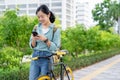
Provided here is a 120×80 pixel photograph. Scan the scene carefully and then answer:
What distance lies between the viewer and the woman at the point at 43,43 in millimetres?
3939

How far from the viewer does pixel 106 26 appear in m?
45.8

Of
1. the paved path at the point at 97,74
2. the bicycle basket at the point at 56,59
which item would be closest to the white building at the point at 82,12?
the paved path at the point at 97,74

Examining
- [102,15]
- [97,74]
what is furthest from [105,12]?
[97,74]

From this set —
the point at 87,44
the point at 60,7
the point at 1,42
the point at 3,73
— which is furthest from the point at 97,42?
the point at 60,7

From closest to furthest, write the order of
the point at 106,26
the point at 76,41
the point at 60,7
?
the point at 76,41 → the point at 106,26 → the point at 60,7

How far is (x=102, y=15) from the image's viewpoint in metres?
46.7

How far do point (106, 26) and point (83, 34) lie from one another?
30111mm

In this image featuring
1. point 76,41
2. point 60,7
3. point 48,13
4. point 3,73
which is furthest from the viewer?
point 60,7

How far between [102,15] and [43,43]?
43.3m

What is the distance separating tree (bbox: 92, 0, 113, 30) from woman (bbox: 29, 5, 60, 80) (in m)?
41.9

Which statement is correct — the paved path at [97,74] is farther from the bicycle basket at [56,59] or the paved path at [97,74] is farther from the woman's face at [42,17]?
the woman's face at [42,17]

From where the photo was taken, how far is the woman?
3.94 meters

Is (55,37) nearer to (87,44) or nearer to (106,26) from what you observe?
(87,44)

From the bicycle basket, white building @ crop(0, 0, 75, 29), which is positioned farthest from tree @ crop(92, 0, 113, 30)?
white building @ crop(0, 0, 75, 29)
